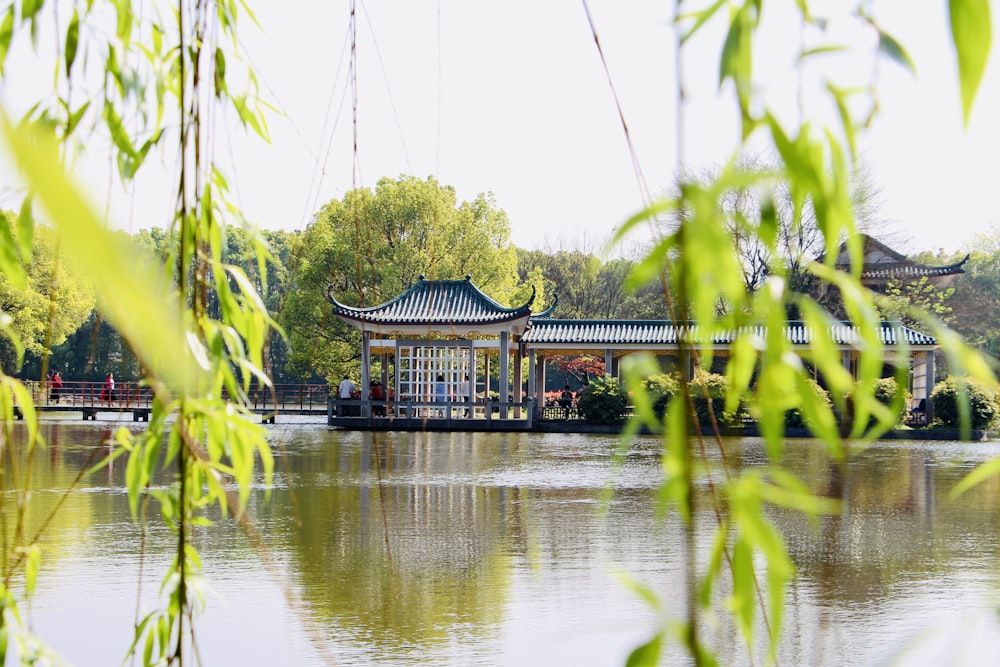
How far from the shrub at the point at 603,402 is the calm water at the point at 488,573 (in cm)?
1000

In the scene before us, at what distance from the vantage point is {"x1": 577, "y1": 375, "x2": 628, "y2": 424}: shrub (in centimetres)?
2075

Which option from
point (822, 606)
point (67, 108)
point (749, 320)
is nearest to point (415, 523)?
point (822, 606)

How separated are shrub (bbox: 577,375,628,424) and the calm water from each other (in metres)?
10.00

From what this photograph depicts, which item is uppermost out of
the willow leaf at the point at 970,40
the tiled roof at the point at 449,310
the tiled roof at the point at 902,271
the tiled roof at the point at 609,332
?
the tiled roof at the point at 902,271

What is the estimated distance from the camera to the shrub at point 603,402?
20750 mm

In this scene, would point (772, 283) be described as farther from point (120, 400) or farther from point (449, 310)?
point (120, 400)

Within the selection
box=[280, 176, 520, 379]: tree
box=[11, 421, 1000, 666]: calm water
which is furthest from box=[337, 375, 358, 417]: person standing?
A: box=[11, 421, 1000, 666]: calm water

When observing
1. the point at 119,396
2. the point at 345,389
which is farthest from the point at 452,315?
the point at 119,396

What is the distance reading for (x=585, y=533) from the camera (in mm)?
7090

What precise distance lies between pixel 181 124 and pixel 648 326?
22.3m

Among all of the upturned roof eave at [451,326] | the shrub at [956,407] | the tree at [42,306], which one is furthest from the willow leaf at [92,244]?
the tree at [42,306]

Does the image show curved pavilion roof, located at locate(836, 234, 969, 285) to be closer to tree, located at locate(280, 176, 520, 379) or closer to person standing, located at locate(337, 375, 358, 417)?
tree, located at locate(280, 176, 520, 379)

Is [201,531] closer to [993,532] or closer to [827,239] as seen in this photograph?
[993,532]

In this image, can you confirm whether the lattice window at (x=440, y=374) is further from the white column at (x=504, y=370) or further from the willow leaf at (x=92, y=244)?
the willow leaf at (x=92, y=244)
